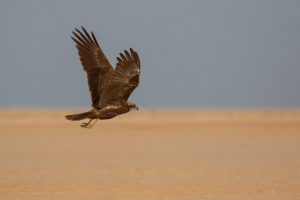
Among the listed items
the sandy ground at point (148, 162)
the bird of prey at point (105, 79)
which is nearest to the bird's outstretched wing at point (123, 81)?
the bird of prey at point (105, 79)

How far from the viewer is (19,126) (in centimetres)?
3053

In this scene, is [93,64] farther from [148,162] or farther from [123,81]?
[148,162]

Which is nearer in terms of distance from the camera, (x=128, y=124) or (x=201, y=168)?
(x=201, y=168)

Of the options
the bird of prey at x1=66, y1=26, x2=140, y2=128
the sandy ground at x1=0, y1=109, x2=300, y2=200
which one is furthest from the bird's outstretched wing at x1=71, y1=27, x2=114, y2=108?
the sandy ground at x1=0, y1=109, x2=300, y2=200

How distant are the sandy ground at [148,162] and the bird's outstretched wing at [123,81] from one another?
220 cm

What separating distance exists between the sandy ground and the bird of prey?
6.56ft

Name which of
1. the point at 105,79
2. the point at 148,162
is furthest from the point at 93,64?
the point at 148,162

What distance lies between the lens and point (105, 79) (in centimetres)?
1114

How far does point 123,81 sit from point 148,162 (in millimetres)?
7804

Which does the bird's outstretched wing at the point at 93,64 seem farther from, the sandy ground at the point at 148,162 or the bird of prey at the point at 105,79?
the sandy ground at the point at 148,162

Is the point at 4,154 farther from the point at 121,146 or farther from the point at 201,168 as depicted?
the point at 201,168

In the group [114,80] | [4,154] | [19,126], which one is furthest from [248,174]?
[19,126]

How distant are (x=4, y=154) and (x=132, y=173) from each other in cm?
530

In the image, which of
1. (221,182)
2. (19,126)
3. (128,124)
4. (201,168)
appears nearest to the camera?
(221,182)
